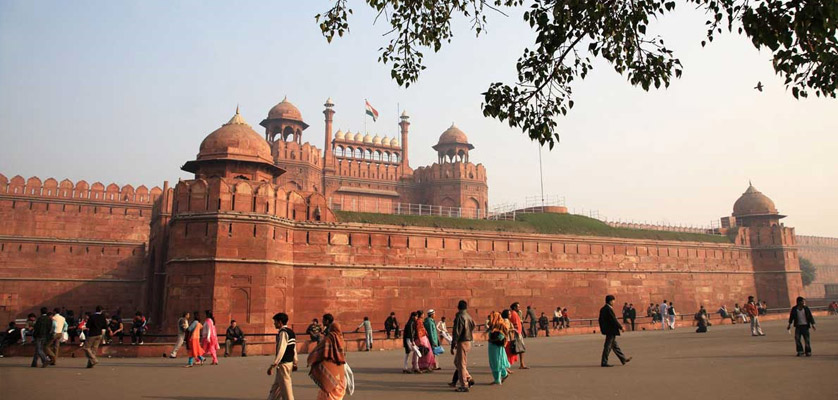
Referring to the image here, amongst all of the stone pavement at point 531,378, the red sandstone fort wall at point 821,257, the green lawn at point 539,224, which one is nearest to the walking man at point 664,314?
the green lawn at point 539,224

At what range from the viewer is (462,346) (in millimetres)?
7492

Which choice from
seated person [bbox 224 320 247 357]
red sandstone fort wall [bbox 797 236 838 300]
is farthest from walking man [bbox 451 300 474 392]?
red sandstone fort wall [bbox 797 236 838 300]

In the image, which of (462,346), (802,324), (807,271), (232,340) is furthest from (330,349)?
(807,271)

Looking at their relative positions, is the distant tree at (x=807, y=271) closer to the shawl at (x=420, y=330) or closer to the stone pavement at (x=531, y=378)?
the stone pavement at (x=531, y=378)

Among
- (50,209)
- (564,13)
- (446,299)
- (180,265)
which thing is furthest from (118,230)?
(564,13)

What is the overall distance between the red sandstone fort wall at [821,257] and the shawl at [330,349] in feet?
198

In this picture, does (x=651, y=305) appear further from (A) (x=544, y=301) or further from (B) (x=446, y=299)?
(B) (x=446, y=299)

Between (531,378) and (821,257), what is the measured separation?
60.6m

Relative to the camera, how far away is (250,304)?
16641 mm

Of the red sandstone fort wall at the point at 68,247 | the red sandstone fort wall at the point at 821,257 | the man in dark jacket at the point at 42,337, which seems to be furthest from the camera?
the red sandstone fort wall at the point at 821,257

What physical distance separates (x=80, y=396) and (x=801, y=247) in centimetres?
Answer: 6256

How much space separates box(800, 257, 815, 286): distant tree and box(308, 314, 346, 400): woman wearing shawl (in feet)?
182

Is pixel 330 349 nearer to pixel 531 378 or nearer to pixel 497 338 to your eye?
pixel 497 338

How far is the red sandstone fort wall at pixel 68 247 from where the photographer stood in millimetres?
25047
